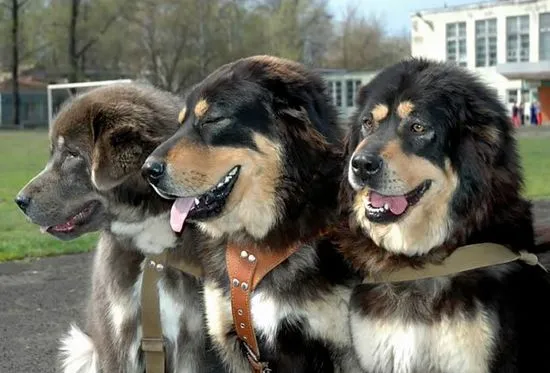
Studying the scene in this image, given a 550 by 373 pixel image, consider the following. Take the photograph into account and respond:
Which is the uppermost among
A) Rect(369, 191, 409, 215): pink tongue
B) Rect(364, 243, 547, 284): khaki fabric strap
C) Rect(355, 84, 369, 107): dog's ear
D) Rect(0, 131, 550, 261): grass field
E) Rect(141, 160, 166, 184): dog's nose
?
Rect(355, 84, 369, 107): dog's ear

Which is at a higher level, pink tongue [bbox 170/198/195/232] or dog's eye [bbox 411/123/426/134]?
dog's eye [bbox 411/123/426/134]

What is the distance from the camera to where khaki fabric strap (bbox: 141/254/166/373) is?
4.50 meters

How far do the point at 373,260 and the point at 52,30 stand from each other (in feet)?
230

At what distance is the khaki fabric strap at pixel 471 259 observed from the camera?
4.04 meters

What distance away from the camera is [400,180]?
158 inches

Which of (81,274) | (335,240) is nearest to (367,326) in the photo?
(335,240)

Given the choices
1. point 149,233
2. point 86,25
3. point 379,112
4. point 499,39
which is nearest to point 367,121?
point 379,112

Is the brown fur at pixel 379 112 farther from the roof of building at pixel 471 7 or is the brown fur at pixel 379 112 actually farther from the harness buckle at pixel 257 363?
the roof of building at pixel 471 7

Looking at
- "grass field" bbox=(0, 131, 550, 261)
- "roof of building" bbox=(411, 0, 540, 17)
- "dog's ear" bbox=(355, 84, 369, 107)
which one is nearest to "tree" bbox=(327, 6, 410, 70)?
"roof of building" bbox=(411, 0, 540, 17)

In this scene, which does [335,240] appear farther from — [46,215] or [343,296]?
[46,215]

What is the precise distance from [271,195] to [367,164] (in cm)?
73

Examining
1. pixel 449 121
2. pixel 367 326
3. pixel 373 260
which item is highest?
pixel 449 121

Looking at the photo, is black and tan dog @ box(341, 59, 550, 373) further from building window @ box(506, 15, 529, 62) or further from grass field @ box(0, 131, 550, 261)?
building window @ box(506, 15, 529, 62)

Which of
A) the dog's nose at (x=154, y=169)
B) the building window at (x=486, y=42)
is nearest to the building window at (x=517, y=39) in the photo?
the building window at (x=486, y=42)
